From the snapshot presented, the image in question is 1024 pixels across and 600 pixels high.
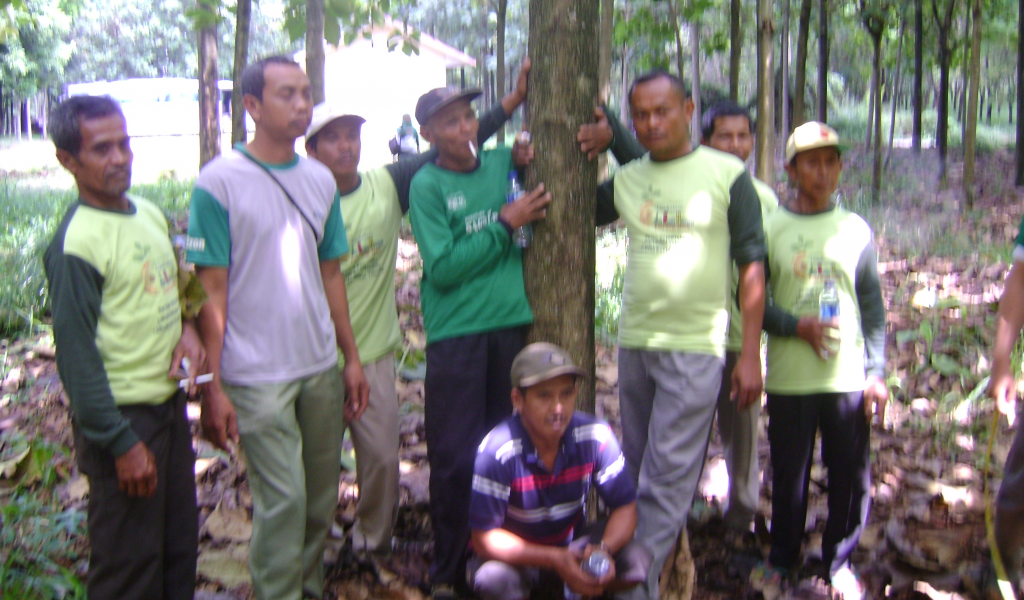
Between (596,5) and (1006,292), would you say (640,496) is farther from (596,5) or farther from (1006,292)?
(596,5)

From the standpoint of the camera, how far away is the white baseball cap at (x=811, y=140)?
3.49 meters

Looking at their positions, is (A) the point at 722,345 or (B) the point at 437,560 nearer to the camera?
(A) the point at 722,345

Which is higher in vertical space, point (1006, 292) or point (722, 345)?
point (1006, 292)

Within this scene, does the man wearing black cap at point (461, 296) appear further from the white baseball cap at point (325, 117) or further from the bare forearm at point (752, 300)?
the bare forearm at point (752, 300)

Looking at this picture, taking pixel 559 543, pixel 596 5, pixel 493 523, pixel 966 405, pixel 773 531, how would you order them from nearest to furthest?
pixel 493 523
pixel 559 543
pixel 596 5
pixel 773 531
pixel 966 405

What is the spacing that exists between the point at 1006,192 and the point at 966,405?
10.2 m

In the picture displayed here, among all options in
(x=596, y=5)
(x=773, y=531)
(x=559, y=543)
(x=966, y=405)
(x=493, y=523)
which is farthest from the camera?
(x=966, y=405)

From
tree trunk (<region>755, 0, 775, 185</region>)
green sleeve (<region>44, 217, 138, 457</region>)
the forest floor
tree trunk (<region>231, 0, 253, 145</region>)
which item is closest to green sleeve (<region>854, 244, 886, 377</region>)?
the forest floor

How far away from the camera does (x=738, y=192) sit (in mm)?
3281

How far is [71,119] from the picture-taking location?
275cm

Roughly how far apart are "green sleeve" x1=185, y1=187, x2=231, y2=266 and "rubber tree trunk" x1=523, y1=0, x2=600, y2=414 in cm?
122

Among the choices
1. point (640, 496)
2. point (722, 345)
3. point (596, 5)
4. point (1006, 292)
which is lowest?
point (640, 496)

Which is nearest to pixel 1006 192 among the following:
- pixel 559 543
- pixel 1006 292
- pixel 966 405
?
pixel 966 405

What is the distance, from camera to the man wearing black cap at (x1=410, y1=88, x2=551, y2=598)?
338cm
